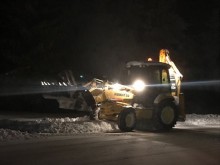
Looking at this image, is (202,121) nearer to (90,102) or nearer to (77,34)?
(90,102)

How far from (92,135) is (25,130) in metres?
2.79

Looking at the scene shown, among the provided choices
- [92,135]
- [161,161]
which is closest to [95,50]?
[92,135]

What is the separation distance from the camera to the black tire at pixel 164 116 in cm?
2116

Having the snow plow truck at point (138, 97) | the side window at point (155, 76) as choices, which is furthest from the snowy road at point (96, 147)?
the side window at point (155, 76)

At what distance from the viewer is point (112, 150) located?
14219 millimetres

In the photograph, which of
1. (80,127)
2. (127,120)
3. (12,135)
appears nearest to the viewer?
(12,135)

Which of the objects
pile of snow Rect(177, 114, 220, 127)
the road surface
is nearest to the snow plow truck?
the road surface

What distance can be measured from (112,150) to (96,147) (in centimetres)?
70

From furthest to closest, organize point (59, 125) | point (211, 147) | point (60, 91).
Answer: point (60, 91) < point (59, 125) < point (211, 147)

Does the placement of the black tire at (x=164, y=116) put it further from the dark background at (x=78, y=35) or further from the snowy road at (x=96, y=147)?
the dark background at (x=78, y=35)

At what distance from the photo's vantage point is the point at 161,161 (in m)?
12.7

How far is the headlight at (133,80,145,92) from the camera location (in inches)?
832

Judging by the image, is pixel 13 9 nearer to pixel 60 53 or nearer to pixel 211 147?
pixel 60 53

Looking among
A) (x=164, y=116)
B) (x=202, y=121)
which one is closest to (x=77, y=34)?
(x=202, y=121)
